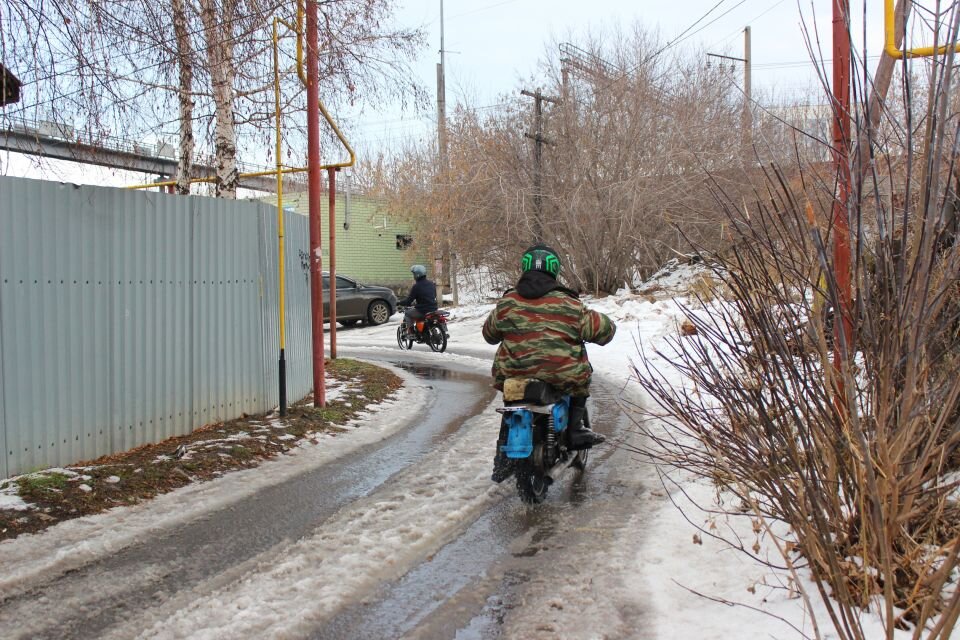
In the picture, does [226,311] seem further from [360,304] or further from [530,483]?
[360,304]

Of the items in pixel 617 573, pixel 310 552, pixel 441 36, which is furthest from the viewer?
pixel 441 36

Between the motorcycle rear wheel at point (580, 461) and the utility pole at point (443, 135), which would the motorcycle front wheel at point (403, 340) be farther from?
the motorcycle rear wheel at point (580, 461)

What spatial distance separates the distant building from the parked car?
16.9 m

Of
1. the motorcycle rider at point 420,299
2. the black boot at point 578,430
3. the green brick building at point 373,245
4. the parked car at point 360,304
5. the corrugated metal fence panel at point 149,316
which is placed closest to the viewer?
the black boot at point 578,430

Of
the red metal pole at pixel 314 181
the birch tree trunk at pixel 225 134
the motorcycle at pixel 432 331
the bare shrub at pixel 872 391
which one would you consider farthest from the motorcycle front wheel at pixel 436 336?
the bare shrub at pixel 872 391

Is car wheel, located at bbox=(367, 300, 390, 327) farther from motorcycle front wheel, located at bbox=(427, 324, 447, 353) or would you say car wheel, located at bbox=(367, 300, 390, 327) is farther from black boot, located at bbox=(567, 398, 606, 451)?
black boot, located at bbox=(567, 398, 606, 451)

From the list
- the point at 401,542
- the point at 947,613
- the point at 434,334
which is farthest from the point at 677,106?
the point at 947,613

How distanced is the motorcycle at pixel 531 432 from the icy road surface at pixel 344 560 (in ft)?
0.64

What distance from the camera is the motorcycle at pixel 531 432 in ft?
17.9

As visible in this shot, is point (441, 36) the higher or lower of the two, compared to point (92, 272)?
higher

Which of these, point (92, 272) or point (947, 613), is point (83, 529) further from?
point (947, 613)

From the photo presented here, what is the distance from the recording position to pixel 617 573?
168 inches

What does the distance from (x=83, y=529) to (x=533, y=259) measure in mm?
3393

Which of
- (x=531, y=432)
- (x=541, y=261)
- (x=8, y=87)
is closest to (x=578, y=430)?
(x=531, y=432)
